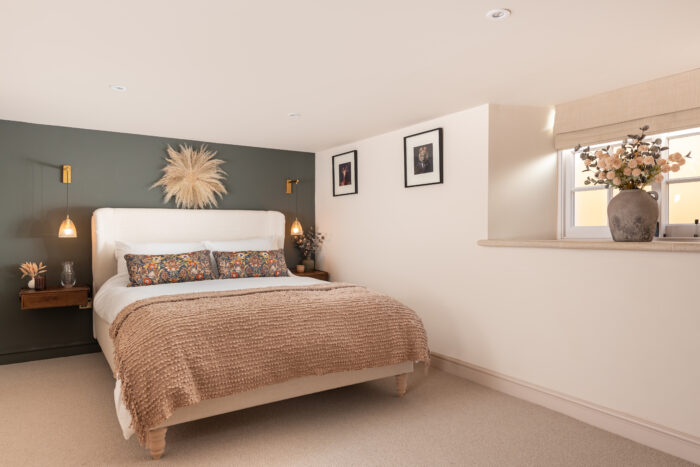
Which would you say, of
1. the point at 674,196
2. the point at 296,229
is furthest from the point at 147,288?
the point at 674,196

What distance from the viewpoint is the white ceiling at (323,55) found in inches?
80.9

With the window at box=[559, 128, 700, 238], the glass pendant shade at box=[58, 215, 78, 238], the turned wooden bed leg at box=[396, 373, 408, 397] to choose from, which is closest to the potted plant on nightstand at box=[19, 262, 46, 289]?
the glass pendant shade at box=[58, 215, 78, 238]

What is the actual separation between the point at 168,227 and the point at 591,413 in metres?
3.86

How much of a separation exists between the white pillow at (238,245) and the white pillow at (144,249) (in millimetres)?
206

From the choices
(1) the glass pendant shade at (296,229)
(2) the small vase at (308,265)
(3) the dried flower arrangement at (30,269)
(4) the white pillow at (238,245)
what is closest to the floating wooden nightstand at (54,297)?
(3) the dried flower arrangement at (30,269)

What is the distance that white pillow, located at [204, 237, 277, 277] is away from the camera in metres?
4.43

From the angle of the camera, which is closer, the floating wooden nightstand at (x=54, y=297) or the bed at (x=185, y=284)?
the bed at (x=185, y=284)

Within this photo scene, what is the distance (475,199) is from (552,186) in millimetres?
689

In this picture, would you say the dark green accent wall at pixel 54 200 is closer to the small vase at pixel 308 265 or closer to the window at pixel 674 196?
the small vase at pixel 308 265

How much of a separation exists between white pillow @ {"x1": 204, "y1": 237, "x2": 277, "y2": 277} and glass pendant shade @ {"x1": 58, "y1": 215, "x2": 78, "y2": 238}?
1.11m

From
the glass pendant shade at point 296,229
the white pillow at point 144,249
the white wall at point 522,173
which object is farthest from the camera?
the glass pendant shade at point 296,229

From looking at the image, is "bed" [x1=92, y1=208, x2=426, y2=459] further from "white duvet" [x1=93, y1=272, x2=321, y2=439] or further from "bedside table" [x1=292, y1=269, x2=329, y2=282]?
"bedside table" [x1=292, y1=269, x2=329, y2=282]

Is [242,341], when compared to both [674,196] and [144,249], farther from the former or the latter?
[674,196]

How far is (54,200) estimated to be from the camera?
4195mm
